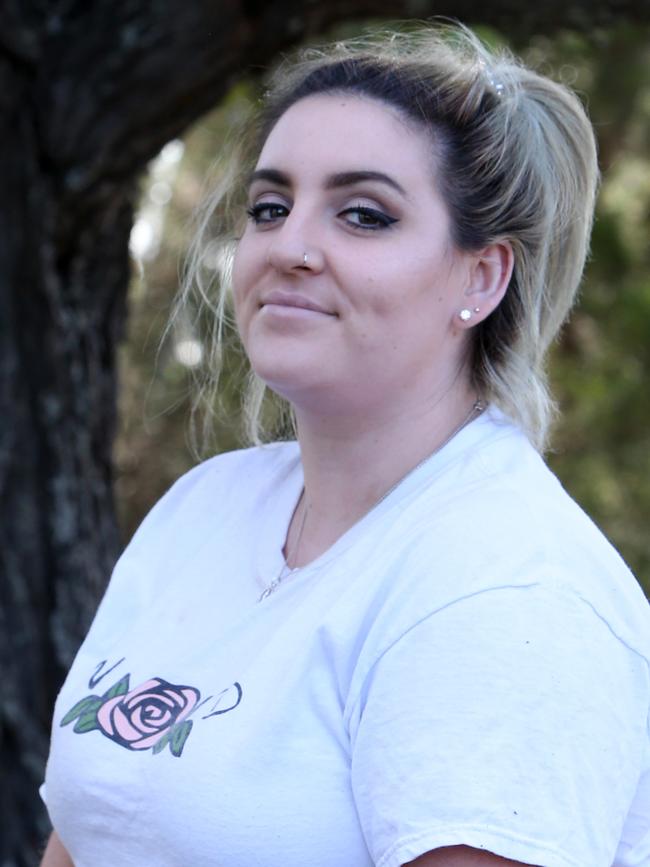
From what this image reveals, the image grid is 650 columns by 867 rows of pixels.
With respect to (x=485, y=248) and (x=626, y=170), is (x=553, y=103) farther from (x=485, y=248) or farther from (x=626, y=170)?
(x=626, y=170)

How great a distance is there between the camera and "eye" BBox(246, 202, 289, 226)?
162 cm

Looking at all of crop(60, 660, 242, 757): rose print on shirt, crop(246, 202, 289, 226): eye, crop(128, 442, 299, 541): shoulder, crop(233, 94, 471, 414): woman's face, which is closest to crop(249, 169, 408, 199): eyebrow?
crop(233, 94, 471, 414): woman's face

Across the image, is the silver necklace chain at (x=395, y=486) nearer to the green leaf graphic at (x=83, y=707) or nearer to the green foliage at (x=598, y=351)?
the green leaf graphic at (x=83, y=707)

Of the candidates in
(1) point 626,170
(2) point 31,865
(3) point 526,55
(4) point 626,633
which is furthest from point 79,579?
(1) point 626,170

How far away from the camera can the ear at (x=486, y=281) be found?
1596mm

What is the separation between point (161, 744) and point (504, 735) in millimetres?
419

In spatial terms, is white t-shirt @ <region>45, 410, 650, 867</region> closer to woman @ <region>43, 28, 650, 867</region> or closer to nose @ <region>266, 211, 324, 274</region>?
woman @ <region>43, 28, 650, 867</region>

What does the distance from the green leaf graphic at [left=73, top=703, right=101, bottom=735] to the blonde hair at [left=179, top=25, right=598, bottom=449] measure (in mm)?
646

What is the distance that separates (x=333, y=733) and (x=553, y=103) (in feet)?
3.07

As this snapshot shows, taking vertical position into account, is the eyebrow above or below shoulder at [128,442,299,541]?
above

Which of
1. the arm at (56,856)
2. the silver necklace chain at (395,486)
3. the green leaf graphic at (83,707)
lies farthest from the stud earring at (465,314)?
the arm at (56,856)

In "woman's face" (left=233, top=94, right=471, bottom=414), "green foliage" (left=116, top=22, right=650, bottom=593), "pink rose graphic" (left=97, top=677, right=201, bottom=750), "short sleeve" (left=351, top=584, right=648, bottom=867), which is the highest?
"woman's face" (left=233, top=94, right=471, bottom=414)

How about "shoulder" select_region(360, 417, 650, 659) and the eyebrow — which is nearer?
"shoulder" select_region(360, 417, 650, 659)

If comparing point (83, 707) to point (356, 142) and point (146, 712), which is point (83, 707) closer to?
point (146, 712)
